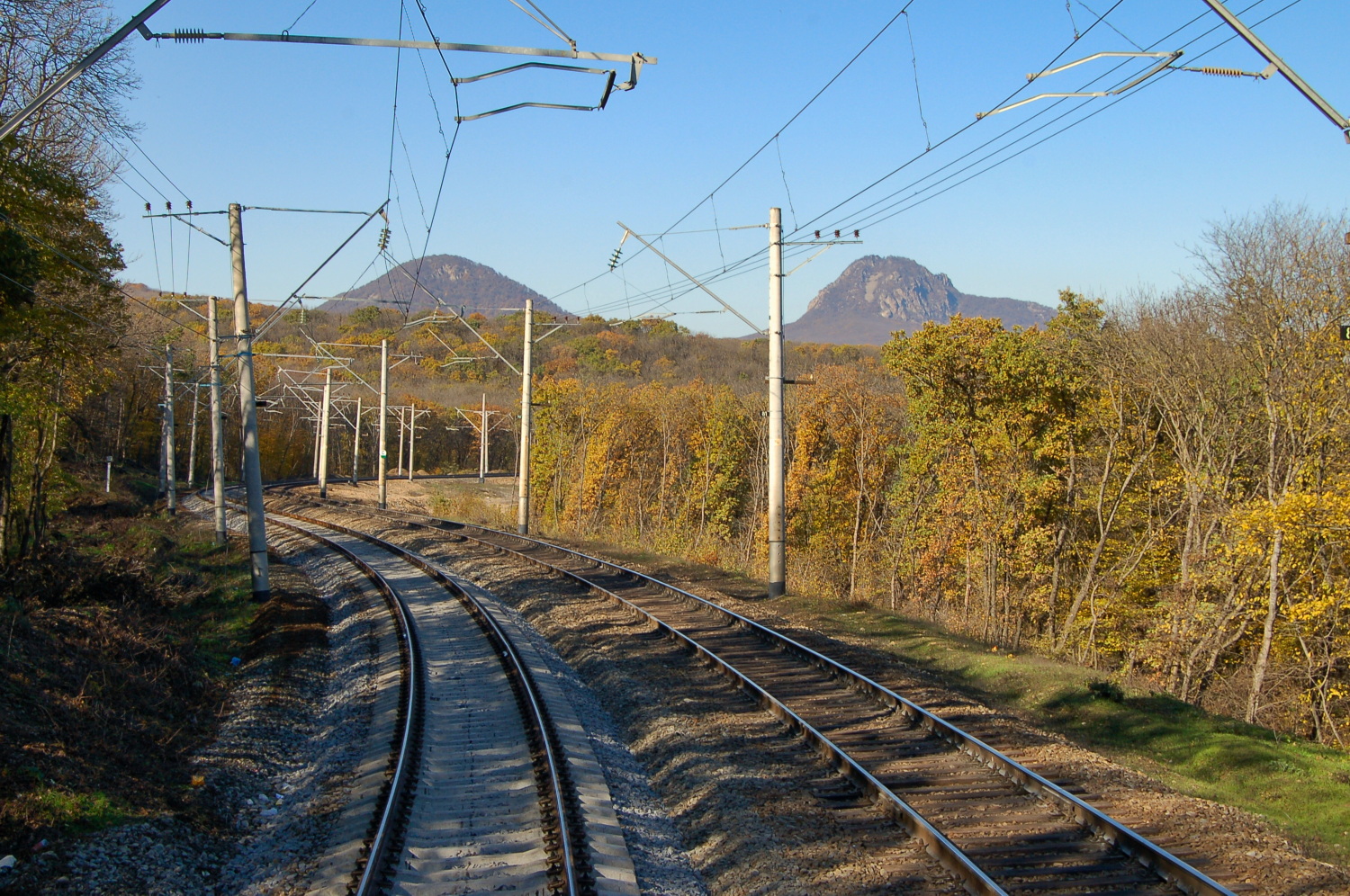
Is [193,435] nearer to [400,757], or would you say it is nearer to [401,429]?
[401,429]

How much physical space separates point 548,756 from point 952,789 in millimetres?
4156

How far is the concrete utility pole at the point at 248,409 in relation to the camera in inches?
798

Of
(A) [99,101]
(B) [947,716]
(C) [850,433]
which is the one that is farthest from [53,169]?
(C) [850,433]

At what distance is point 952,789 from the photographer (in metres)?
8.93

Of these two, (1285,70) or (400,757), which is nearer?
(1285,70)

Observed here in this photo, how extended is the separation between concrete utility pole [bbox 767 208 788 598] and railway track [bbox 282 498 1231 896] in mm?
4252

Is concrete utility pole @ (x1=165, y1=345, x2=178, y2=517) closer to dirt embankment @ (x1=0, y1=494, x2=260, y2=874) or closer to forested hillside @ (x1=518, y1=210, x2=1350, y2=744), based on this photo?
dirt embankment @ (x1=0, y1=494, x2=260, y2=874)

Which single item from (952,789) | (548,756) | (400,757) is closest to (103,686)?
(400,757)

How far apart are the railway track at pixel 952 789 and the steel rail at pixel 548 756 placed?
256 cm

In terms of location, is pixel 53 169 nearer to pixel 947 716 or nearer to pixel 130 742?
pixel 130 742

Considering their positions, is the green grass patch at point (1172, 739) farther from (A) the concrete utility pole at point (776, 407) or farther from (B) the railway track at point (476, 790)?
(B) the railway track at point (476, 790)

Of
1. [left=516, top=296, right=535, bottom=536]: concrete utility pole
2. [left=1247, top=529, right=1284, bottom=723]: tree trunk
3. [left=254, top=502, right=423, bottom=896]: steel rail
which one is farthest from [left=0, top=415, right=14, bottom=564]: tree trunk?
[left=1247, top=529, right=1284, bottom=723]: tree trunk

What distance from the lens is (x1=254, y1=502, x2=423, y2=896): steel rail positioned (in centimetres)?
726

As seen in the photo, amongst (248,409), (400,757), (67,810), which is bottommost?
(400,757)
